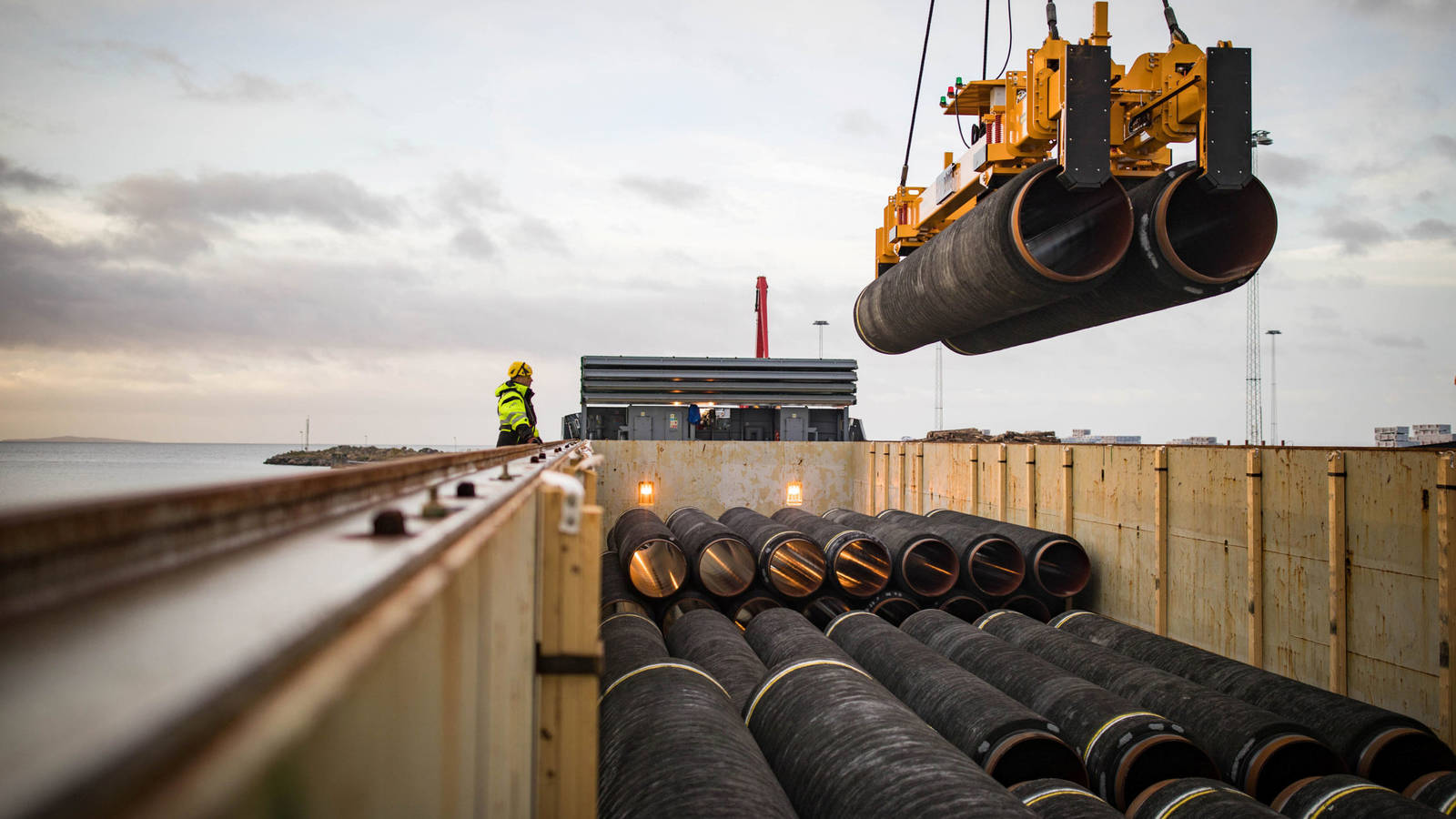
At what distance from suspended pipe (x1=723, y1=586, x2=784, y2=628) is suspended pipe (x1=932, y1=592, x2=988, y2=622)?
2015 millimetres

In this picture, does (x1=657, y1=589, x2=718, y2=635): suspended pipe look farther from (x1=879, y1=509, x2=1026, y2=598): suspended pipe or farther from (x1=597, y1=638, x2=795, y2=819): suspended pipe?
(x1=597, y1=638, x2=795, y2=819): suspended pipe

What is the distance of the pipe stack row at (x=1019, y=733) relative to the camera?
3518 mm

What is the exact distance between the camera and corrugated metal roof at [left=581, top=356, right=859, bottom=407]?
17.1 metres

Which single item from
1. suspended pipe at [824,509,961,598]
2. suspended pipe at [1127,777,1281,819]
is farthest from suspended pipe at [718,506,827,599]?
suspended pipe at [1127,777,1281,819]

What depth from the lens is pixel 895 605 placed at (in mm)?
9680

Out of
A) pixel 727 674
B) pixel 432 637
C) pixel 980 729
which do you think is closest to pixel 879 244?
pixel 727 674

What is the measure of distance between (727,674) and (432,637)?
5.43 m

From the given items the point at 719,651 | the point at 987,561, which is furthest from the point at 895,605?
the point at 719,651

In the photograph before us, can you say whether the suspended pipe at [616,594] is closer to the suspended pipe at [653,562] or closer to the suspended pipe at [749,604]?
the suspended pipe at [653,562]

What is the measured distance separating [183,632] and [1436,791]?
637 cm

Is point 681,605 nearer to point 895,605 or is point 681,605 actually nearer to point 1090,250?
point 895,605

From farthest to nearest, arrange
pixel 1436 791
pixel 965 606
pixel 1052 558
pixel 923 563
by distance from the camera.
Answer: pixel 923 563 < pixel 965 606 < pixel 1052 558 < pixel 1436 791

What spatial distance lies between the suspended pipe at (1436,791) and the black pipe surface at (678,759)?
394 cm

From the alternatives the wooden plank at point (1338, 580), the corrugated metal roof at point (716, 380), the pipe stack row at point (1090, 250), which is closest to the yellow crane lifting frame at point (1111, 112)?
the pipe stack row at point (1090, 250)
